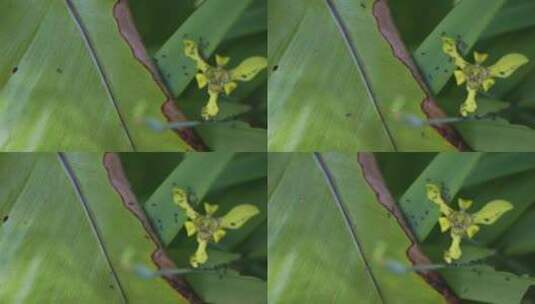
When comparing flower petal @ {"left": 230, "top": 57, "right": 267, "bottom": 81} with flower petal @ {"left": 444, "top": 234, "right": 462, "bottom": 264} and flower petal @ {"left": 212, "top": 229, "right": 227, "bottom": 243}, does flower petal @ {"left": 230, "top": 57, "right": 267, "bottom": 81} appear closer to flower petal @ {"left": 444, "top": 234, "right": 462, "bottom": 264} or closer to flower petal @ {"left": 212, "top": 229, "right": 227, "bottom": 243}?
flower petal @ {"left": 212, "top": 229, "right": 227, "bottom": 243}

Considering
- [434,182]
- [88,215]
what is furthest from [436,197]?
[88,215]

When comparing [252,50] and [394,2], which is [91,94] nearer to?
[252,50]

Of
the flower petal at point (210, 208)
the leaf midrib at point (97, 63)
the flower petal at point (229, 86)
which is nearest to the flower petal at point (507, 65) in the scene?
the flower petal at point (229, 86)

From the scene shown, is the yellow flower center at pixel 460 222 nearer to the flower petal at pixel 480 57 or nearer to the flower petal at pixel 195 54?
the flower petal at pixel 480 57

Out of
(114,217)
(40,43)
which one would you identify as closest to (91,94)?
(40,43)

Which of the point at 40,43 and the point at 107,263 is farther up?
the point at 40,43

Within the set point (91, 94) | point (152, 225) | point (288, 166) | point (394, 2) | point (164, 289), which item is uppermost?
point (394, 2)
